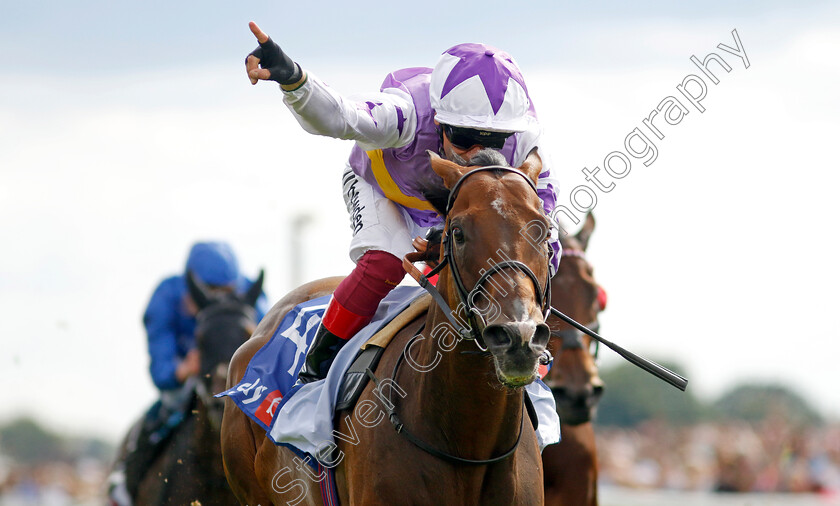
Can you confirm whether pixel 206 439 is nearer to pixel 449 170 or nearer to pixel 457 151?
pixel 457 151

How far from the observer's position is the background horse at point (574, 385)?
5.82m

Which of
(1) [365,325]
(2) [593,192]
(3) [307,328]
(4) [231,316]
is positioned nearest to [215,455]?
(4) [231,316]

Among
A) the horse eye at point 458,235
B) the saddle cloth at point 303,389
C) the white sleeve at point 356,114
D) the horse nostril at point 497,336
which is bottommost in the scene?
the saddle cloth at point 303,389

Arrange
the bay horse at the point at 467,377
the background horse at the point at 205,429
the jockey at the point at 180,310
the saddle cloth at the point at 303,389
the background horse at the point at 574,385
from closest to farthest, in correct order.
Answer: the bay horse at the point at 467,377
the saddle cloth at the point at 303,389
the background horse at the point at 574,385
the background horse at the point at 205,429
the jockey at the point at 180,310

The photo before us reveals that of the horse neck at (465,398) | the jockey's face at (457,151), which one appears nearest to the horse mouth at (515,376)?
the horse neck at (465,398)

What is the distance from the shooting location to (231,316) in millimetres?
7520

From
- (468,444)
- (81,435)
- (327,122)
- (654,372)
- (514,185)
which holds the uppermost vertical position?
(327,122)

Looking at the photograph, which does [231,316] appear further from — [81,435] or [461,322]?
[81,435]

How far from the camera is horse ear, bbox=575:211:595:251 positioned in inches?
266

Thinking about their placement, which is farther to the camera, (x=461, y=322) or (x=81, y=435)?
(x=81, y=435)

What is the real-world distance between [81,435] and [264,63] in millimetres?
55833

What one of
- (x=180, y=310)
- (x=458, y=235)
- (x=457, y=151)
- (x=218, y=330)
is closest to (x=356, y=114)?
(x=457, y=151)

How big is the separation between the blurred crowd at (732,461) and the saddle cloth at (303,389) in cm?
886

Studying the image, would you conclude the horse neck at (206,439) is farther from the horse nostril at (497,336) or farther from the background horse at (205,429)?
the horse nostril at (497,336)
